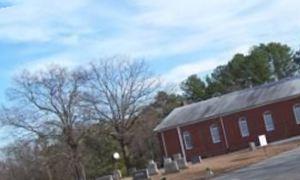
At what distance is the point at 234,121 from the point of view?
2469 inches

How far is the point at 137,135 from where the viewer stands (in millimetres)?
76875

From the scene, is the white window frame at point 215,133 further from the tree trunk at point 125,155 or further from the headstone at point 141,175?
the headstone at point 141,175

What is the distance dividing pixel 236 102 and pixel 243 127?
2.87 meters

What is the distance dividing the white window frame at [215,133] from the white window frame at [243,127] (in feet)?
8.37

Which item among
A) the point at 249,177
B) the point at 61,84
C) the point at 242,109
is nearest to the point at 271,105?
the point at 242,109

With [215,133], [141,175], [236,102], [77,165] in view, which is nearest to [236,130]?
[215,133]

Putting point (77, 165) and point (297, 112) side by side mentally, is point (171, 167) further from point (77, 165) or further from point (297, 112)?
point (77, 165)

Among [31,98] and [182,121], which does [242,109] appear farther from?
[31,98]

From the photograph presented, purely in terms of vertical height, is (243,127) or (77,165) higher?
(243,127)

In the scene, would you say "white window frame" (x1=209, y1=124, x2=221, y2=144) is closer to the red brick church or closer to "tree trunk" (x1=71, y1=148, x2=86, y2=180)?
the red brick church

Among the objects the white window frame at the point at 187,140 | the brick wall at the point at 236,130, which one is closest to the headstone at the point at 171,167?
the brick wall at the point at 236,130

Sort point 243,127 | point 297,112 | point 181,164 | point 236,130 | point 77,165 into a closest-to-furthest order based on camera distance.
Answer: point 181,164, point 297,112, point 243,127, point 236,130, point 77,165

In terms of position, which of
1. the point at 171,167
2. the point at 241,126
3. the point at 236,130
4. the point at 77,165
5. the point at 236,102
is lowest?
the point at 171,167

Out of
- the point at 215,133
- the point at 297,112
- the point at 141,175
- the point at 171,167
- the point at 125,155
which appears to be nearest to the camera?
the point at 141,175
